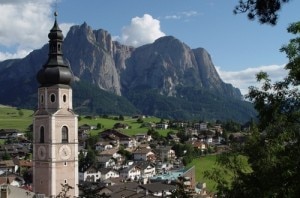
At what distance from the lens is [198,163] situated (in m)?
84.5

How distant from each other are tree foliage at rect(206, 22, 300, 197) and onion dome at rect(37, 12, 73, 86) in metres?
25.1

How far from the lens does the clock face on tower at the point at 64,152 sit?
126ft

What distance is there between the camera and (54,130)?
38.2 m

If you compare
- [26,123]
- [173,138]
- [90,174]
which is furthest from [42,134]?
[26,123]

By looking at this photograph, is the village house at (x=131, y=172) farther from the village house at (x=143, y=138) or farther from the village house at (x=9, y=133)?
the village house at (x=9, y=133)

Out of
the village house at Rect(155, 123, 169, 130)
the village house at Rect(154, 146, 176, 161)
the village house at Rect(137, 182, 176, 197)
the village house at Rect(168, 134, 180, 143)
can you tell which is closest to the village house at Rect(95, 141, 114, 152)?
the village house at Rect(154, 146, 176, 161)

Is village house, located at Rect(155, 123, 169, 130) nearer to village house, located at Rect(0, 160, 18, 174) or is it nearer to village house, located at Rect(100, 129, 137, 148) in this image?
village house, located at Rect(100, 129, 137, 148)

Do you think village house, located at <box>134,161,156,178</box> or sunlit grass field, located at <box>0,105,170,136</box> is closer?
village house, located at <box>134,161,156,178</box>

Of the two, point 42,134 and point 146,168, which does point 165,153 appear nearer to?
point 146,168

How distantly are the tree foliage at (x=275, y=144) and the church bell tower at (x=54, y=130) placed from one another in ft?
79.8

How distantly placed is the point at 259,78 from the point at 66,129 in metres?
26.7

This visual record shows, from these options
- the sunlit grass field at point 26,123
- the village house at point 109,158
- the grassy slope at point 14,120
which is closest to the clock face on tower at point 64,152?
the village house at point 109,158

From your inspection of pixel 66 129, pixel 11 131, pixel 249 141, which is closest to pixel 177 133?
pixel 11 131

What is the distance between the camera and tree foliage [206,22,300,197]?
1243cm
